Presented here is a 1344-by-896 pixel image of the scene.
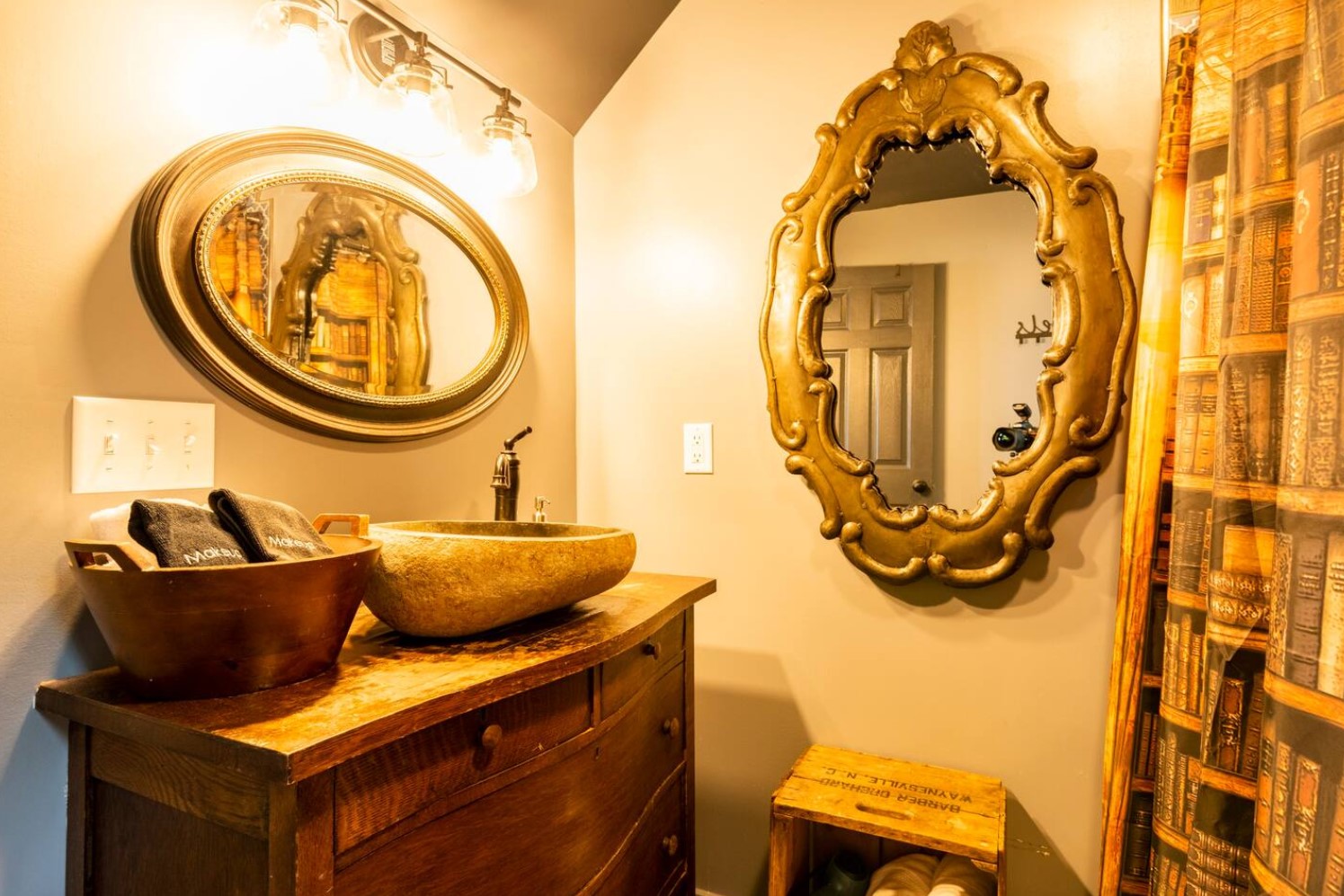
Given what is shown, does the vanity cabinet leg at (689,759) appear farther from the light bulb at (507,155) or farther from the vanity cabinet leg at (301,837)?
the light bulb at (507,155)

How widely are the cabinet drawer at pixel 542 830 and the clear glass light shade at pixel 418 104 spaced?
1013mm

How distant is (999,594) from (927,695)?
26 cm

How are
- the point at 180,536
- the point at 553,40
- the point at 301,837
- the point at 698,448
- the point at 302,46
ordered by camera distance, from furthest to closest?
the point at 698,448 < the point at 553,40 < the point at 302,46 < the point at 180,536 < the point at 301,837

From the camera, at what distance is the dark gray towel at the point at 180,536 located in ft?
2.08

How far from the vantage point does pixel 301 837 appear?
0.54 metres

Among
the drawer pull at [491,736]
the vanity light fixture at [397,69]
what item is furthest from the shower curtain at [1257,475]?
the vanity light fixture at [397,69]

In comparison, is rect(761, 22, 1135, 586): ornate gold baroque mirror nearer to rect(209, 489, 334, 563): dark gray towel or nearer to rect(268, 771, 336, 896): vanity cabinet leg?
rect(209, 489, 334, 563): dark gray towel

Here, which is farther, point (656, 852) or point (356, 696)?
point (656, 852)

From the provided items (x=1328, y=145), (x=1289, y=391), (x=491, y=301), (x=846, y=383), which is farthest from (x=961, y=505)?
(x=491, y=301)

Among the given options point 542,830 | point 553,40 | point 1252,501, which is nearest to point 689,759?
point 542,830

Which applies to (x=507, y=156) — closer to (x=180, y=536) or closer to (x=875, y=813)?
(x=180, y=536)

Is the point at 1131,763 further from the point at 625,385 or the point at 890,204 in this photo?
the point at 625,385

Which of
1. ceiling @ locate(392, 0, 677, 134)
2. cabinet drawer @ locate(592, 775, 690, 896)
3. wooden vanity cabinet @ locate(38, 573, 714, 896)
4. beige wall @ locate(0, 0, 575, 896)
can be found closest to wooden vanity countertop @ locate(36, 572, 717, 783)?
wooden vanity cabinet @ locate(38, 573, 714, 896)

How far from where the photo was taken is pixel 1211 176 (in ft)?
3.39
